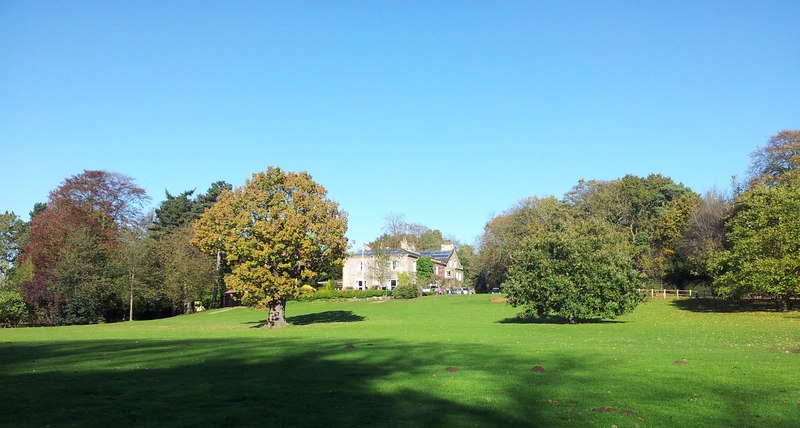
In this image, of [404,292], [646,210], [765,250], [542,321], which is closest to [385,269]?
[404,292]

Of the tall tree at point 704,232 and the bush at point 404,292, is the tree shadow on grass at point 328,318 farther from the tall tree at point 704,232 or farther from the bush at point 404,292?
the tall tree at point 704,232

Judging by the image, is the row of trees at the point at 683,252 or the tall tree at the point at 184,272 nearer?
the row of trees at the point at 683,252

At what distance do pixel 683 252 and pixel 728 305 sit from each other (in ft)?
38.5

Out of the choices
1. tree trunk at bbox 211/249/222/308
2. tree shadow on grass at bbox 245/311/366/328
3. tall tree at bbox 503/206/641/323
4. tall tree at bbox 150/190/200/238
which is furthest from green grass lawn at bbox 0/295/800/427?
tall tree at bbox 150/190/200/238

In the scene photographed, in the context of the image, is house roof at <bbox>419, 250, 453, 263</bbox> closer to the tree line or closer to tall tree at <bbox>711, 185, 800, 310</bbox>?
the tree line

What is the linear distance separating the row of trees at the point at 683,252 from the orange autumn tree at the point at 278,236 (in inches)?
543

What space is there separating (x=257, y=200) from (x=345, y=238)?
6.95 m

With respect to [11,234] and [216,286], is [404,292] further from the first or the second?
[11,234]

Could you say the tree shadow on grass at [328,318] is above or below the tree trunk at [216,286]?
below

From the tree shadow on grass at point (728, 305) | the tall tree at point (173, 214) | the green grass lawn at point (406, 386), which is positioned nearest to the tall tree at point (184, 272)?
the tall tree at point (173, 214)

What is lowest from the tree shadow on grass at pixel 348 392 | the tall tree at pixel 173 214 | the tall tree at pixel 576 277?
the tree shadow on grass at pixel 348 392

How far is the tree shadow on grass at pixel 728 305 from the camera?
46994 millimetres

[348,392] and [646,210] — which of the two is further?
[646,210]

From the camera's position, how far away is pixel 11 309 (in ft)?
171
